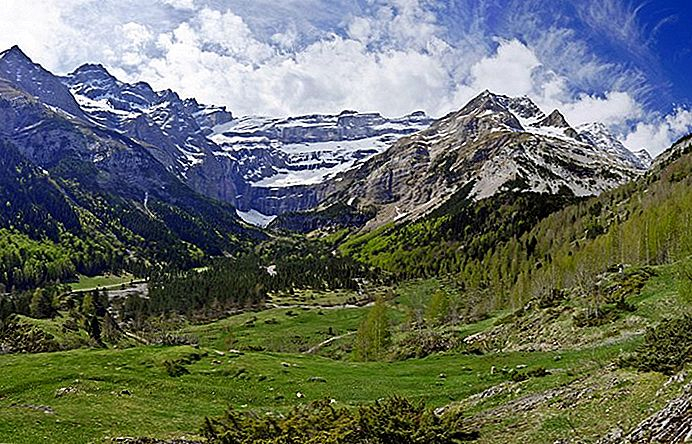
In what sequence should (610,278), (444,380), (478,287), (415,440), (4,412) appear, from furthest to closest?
(478,287)
(610,278)
(444,380)
(4,412)
(415,440)

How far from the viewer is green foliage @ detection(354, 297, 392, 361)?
93188 millimetres

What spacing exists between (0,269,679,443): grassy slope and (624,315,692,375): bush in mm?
1036

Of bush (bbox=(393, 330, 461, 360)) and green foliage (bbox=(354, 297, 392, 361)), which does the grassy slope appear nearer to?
bush (bbox=(393, 330, 461, 360))

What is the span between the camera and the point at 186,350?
Answer: 60031 mm

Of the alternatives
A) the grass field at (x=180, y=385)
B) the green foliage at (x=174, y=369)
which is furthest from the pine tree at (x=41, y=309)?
the green foliage at (x=174, y=369)

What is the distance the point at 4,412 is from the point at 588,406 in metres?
35.2

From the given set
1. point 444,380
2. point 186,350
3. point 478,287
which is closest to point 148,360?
point 186,350

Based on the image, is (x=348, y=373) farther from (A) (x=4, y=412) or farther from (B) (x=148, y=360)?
(A) (x=4, y=412)

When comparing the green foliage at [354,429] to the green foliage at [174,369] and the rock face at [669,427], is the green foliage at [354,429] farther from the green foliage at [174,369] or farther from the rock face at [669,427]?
the green foliage at [174,369]

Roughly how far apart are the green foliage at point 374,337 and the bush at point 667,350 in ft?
195

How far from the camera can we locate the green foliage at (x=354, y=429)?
86.2 feet

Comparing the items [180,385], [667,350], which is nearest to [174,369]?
[180,385]

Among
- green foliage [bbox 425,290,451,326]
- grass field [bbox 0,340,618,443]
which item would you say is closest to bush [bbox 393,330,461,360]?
grass field [bbox 0,340,618,443]

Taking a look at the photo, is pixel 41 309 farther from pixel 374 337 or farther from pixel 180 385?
pixel 180 385
